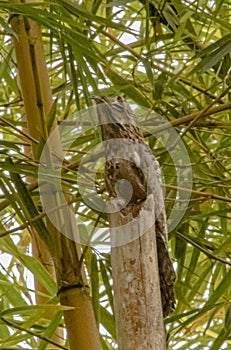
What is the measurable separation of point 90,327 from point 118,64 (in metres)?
0.47

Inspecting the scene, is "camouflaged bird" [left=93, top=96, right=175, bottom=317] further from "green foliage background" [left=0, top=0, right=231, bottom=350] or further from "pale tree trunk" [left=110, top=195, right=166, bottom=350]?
"green foliage background" [left=0, top=0, right=231, bottom=350]

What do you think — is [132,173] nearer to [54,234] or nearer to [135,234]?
[135,234]

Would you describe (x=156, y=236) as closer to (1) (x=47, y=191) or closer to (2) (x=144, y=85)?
(1) (x=47, y=191)

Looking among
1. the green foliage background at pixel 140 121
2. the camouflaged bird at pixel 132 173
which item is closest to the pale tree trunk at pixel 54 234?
the green foliage background at pixel 140 121

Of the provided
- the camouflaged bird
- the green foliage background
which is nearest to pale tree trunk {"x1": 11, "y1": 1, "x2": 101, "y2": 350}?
the green foliage background

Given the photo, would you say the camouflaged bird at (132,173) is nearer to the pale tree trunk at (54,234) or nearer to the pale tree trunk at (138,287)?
the pale tree trunk at (138,287)

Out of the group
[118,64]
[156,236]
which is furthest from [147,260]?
[118,64]

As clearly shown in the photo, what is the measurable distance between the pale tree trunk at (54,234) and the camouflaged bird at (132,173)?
140 millimetres

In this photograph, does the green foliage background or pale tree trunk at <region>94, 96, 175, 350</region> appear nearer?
pale tree trunk at <region>94, 96, 175, 350</region>

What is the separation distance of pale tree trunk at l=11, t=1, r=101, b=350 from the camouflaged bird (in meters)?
0.14

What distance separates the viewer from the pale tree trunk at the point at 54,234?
0.68 metres

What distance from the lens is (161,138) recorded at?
32.4 inches

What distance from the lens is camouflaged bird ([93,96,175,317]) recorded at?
54 centimetres

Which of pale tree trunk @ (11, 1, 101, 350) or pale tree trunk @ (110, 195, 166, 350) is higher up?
pale tree trunk @ (11, 1, 101, 350)
